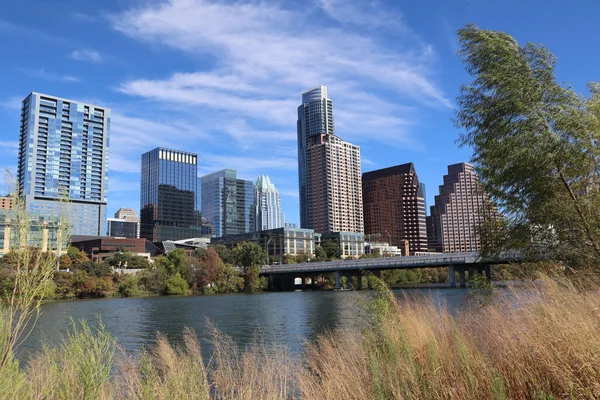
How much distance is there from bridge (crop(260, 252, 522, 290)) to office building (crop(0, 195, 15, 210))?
89.1 meters

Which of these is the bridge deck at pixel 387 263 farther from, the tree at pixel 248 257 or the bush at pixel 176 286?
the bush at pixel 176 286

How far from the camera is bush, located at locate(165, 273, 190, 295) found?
108250mm

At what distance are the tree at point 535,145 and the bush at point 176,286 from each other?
9813 cm

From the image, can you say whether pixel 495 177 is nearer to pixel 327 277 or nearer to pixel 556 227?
pixel 556 227

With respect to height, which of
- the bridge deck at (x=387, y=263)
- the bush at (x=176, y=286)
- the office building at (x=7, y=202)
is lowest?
the bush at (x=176, y=286)

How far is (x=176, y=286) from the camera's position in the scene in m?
109

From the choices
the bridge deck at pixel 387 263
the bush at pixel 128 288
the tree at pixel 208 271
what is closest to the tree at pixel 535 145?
the bridge deck at pixel 387 263

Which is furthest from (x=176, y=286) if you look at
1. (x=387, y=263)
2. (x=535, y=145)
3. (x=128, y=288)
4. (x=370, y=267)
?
(x=535, y=145)

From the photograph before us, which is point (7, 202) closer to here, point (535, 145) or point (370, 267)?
point (535, 145)

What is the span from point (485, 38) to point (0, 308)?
717 inches

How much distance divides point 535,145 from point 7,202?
16087 millimetres

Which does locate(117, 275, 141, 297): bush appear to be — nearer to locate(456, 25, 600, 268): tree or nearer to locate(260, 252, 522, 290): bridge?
locate(260, 252, 522, 290): bridge

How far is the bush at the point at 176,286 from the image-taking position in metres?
108

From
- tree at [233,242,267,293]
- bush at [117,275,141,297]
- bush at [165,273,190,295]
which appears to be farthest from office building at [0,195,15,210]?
tree at [233,242,267,293]
